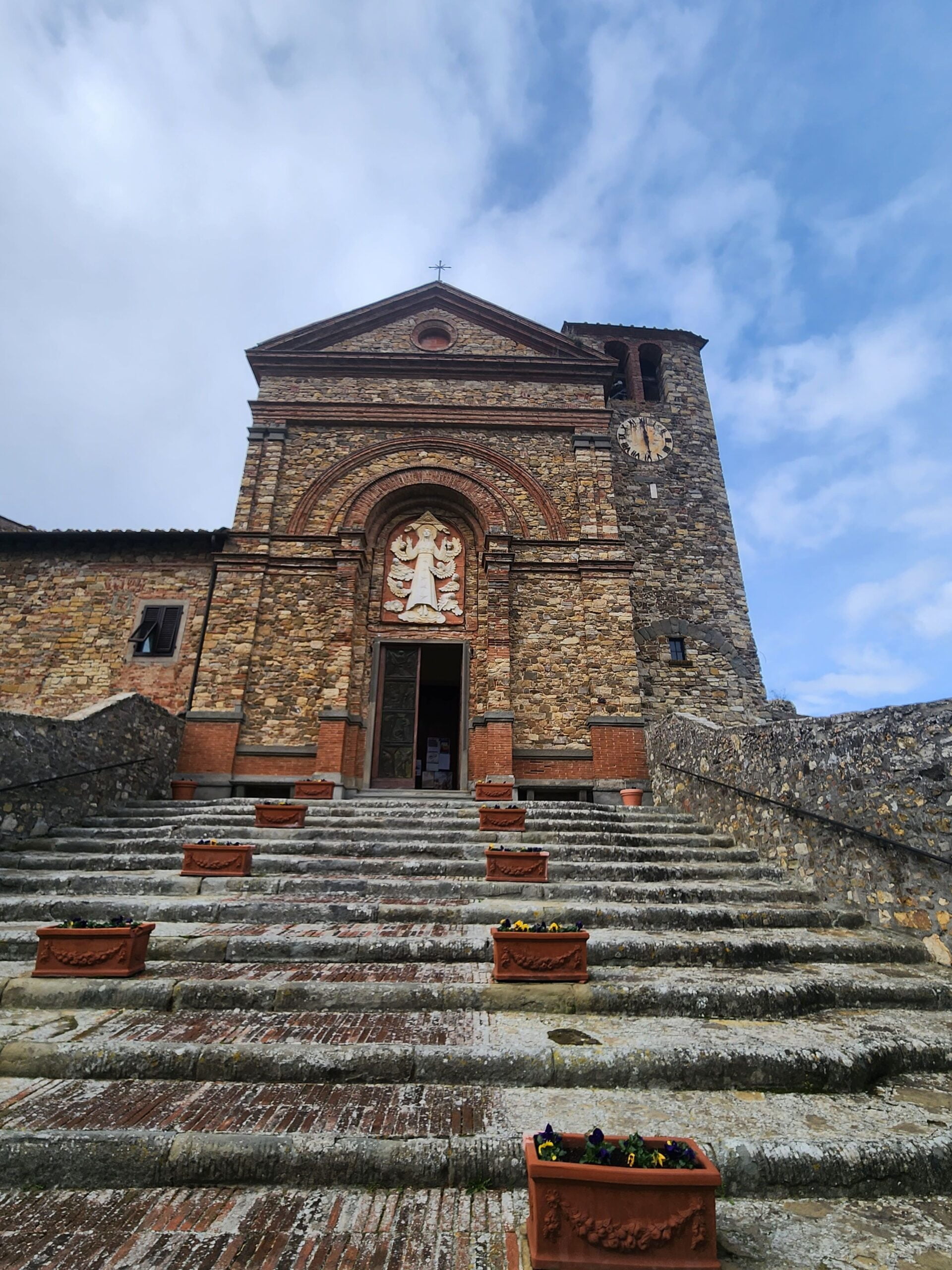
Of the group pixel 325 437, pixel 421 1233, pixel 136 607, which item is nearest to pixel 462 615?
pixel 325 437

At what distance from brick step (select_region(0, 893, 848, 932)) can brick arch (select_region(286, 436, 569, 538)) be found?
345 inches

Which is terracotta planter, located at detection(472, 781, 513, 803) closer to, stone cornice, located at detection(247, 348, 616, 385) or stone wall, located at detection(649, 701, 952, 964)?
stone wall, located at detection(649, 701, 952, 964)

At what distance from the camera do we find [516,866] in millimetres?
5766

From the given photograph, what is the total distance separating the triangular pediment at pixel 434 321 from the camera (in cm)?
1454

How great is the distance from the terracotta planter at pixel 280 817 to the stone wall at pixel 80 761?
2593 mm

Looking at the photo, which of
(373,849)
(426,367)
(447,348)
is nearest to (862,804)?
(373,849)

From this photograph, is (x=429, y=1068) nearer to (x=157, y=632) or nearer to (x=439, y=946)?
(x=439, y=946)

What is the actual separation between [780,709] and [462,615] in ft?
24.6

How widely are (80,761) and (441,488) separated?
8.37 meters

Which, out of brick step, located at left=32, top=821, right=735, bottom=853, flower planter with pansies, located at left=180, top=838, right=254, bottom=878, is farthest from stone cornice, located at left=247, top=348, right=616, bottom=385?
flower planter with pansies, located at left=180, top=838, right=254, bottom=878

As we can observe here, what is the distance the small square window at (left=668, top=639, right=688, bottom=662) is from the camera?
13750mm

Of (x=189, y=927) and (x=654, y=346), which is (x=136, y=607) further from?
(x=654, y=346)

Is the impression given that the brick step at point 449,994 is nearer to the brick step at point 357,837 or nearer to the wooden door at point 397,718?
the brick step at point 357,837

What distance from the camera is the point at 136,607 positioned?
12.0 metres
